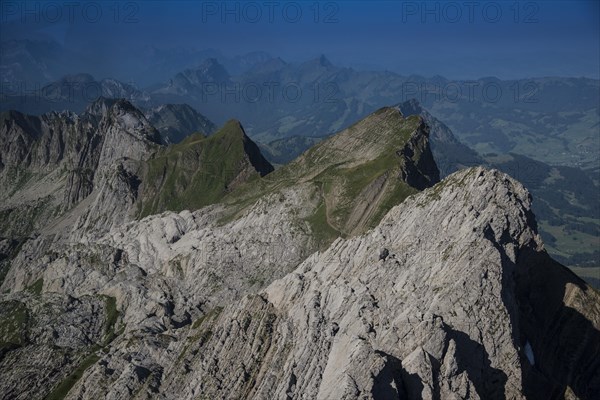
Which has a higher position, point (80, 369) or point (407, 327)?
point (407, 327)

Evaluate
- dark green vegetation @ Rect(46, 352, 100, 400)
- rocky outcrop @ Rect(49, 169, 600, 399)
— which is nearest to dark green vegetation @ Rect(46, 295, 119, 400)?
dark green vegetation @ Rect(46, 352, 100, 400)

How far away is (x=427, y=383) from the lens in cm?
9175

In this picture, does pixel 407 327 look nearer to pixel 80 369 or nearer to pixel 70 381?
pixel 70 381

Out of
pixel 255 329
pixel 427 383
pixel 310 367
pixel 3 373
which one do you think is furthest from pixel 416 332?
pixel 3 373

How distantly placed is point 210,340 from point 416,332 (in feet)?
148

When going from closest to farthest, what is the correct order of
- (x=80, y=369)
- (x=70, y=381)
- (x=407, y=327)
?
(x=407, y=327) → (x=70, y=381) → (x=80, y=369)

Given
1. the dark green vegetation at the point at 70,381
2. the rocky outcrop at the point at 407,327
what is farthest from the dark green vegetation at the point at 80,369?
the rocky outcrop at the point at 407,327

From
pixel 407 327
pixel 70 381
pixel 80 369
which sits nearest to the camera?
pixel 407 327

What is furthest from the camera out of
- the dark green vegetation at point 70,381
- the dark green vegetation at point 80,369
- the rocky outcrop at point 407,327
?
the dark green vegetation at point 80,369

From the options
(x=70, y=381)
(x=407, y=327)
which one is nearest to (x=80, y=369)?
(x=70, y=381)

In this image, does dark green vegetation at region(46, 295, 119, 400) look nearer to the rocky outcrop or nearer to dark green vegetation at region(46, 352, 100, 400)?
dark green vegetation at region(46, 352, 100, 400)

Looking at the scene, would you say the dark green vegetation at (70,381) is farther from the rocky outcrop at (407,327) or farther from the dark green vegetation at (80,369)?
the rocky outcrop at (407,327)

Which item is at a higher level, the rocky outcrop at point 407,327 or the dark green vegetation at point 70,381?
the rocky outcrop at point 407,327

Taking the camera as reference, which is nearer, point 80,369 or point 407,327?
point 407,327
